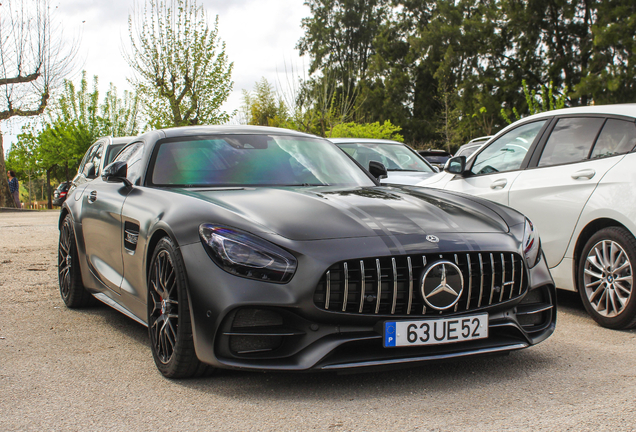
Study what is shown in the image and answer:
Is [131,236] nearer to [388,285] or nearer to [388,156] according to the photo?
[388,285]

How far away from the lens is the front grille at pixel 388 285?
3.04 metres

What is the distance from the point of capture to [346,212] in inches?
135

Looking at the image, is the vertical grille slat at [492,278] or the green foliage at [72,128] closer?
the vertical grille slat at [492,278]

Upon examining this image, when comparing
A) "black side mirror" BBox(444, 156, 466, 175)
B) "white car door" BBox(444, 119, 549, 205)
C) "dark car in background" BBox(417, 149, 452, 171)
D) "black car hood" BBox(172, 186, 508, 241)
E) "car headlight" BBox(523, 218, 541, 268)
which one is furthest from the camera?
"dark car in background" BBox(417, 149, 452, 171)

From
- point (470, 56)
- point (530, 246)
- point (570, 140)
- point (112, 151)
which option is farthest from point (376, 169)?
point (470, 56)

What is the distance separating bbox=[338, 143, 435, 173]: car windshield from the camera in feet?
32.0

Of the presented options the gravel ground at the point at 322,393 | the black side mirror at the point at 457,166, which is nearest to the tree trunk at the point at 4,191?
the black side mirror at the point at 457,166

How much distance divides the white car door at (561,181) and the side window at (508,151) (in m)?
0.22

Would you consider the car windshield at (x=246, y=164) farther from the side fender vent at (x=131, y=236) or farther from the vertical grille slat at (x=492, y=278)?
the vertical grille slat at (x=492, y=278)

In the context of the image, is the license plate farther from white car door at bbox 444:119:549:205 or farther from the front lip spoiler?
white car door at bbox 444:119:549:205

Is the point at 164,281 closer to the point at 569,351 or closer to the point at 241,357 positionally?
the point at 241,357

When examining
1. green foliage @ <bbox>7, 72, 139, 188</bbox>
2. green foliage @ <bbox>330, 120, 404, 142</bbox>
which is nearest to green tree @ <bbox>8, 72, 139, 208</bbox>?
green foliage @ <bbox>7, 72, 139, 188</bbox>

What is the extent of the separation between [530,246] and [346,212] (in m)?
1.03

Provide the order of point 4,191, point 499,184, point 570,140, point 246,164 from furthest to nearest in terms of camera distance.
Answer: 1. point 4,191
2. point 499,184
3. point 570,140
4. point 246,164
